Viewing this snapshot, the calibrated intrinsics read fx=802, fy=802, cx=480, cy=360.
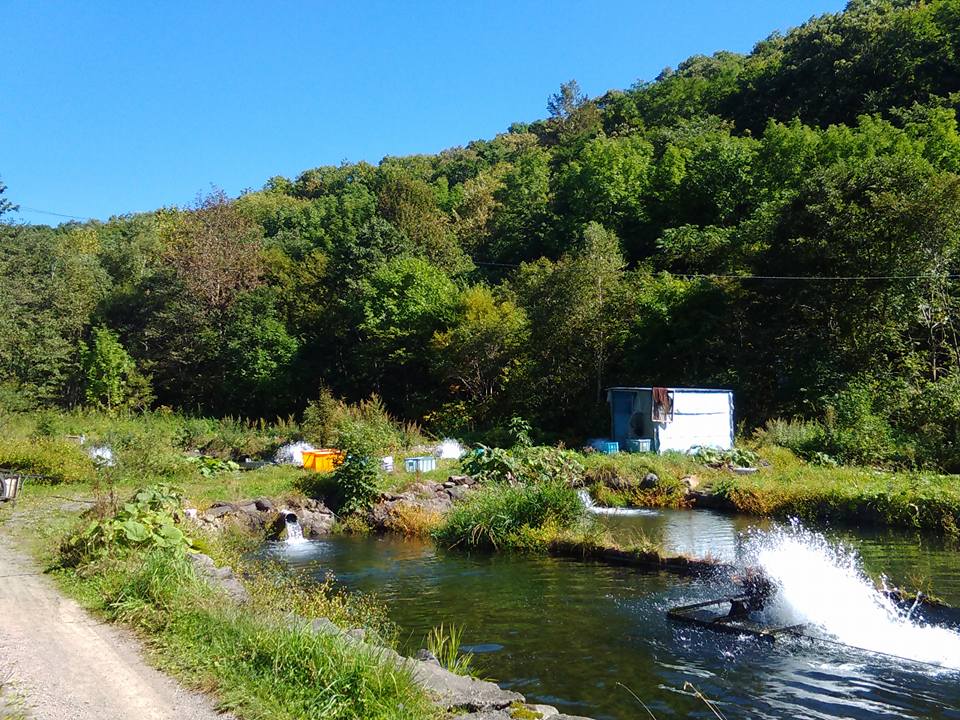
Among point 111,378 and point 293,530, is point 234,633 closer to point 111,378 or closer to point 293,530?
point 293,530

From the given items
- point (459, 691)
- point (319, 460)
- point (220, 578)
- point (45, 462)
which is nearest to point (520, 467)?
point (319, 460)

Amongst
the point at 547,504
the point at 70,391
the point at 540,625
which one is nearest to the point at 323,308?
the point at 70,391

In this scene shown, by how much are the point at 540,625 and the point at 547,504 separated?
217 inches

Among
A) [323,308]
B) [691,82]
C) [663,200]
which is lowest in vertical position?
[323,308]

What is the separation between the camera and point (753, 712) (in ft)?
23.5

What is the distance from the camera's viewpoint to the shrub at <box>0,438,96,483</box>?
20125 mm

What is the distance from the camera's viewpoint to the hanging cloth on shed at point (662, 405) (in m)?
26.0

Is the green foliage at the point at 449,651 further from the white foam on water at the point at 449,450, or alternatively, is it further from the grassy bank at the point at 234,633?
the white foam on water at the point at 449,450

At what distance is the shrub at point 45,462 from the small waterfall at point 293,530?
5.89 m

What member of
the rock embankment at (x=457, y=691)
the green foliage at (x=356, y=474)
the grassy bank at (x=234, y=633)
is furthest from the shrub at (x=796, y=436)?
the rock embankment at (x=457, y=691)

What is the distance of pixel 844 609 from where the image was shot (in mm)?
9820

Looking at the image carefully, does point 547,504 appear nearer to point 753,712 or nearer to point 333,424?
point 753,712

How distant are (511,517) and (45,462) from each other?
12.4 metres

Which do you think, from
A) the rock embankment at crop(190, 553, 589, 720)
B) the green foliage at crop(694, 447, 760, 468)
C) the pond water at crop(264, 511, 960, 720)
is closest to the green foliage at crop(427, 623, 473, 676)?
the pond water at crop(264, 511, 960, 720)
